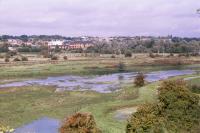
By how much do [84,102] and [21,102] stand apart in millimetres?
7116

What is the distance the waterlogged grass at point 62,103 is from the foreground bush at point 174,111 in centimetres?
580

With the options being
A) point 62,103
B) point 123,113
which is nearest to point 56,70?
point 62,103

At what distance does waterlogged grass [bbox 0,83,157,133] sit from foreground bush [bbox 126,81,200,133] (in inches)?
228

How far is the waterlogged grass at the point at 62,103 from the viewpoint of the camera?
4043 centimetres

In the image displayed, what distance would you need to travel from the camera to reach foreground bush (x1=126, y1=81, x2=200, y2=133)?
26.3 meters

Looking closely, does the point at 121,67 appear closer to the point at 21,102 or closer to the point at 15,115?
the point at 21,102

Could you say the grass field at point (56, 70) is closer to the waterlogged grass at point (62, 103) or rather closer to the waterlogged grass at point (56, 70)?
the waterlogged grass at point (56, 70)

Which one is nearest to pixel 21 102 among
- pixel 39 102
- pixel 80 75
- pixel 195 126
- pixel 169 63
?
pixel 39 102

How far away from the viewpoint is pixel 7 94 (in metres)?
60.3

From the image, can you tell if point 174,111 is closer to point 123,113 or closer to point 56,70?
point 123,113

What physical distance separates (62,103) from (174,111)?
25.7 metres

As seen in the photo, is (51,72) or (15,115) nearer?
(15,115)

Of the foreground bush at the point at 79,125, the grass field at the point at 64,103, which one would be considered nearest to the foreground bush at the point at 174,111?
the foreground bush at the point at 79,125

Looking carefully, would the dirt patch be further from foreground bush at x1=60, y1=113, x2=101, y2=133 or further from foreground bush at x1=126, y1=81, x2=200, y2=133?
foreground bush at x1=60, y1=113, x2=101, y2=133
